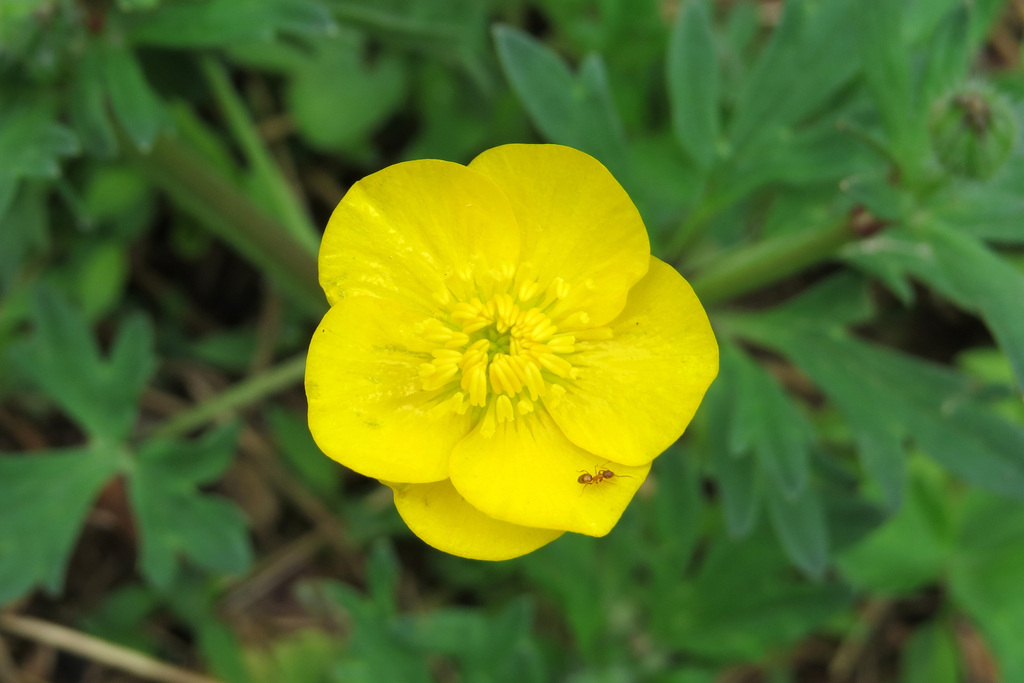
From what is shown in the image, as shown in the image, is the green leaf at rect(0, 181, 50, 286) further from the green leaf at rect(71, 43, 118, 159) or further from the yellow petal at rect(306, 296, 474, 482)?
the yellow petal at rect(306, 296, 474, 482)

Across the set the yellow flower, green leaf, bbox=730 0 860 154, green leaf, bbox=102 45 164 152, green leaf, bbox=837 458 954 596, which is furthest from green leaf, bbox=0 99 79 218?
green leaf, bbox=837 458 954 596

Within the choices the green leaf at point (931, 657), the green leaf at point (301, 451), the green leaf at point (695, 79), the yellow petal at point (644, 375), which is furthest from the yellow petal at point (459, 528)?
the green leaf at point (931, 657)

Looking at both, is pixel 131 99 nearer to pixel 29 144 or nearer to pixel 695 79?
pixel 29 144

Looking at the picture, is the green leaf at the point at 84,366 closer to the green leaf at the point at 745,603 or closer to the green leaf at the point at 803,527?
the green leaf at the point at 745,603

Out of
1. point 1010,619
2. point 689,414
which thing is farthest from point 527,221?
point 1010,619

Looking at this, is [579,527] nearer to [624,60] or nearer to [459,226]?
[459,226]

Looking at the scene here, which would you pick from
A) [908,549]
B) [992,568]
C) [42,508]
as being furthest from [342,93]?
[992,568]
